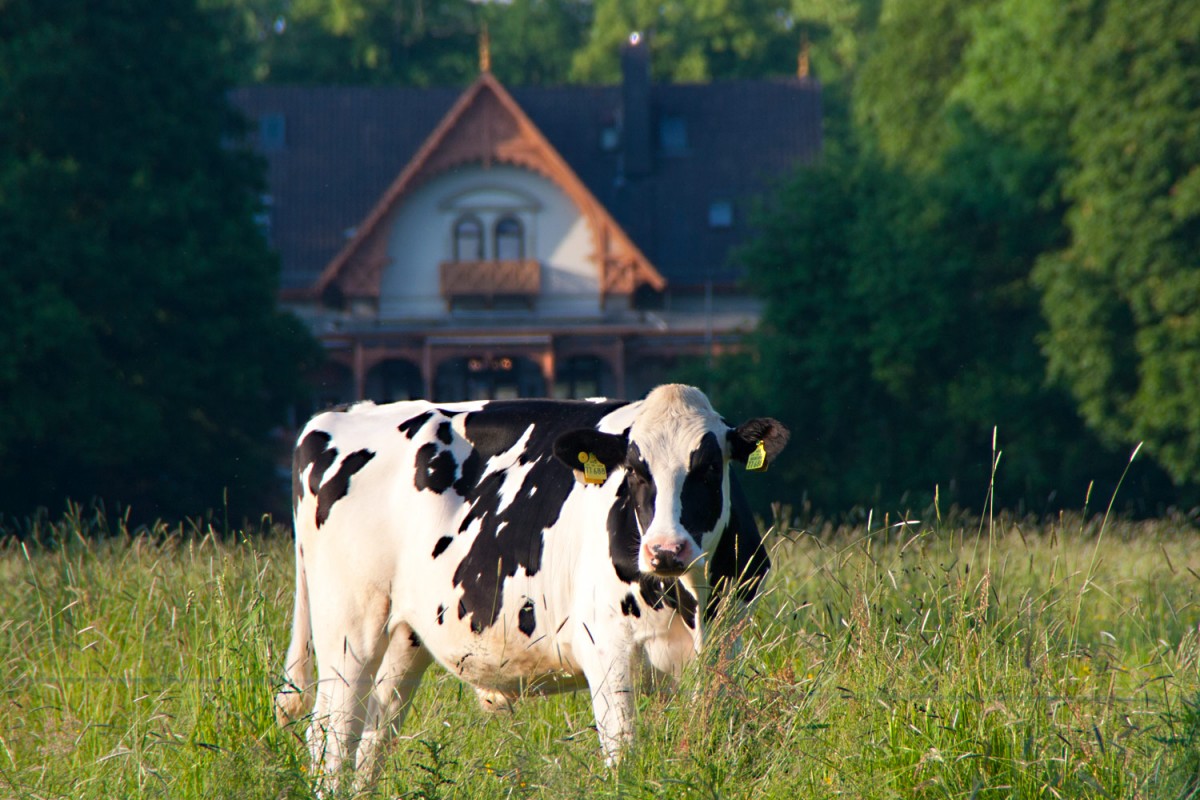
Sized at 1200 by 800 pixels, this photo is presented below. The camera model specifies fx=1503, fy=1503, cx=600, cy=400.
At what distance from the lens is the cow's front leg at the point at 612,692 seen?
14.6 ft

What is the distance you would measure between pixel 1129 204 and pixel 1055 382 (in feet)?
10.1

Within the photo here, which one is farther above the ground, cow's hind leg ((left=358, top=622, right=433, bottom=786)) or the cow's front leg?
the cow's front leg

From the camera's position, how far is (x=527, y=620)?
4965 mm

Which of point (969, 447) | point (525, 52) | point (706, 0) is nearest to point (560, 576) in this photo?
point (969, 447)

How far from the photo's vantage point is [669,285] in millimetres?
35656

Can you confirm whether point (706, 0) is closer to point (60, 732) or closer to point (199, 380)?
point (199, 380)

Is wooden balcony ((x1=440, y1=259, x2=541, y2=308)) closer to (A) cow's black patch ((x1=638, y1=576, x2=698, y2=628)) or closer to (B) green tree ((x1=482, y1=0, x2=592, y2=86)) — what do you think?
(B) green tree ((x1=482, y1=0, x2=592, y2=86))

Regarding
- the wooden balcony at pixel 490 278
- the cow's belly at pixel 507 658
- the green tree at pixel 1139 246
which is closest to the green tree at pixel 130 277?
the wooden balcony at pixel 490 278

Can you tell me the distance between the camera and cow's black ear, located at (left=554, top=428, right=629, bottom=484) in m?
4.78

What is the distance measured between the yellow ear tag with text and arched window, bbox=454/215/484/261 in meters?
30.9

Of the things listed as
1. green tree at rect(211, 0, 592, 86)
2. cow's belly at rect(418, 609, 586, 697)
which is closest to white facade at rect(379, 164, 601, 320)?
green tree at rect(211, 0, 592, 86)

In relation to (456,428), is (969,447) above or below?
below

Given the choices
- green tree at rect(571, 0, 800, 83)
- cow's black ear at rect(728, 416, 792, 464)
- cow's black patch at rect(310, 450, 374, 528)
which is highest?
green tree at rect(571, 0, 800, 83)

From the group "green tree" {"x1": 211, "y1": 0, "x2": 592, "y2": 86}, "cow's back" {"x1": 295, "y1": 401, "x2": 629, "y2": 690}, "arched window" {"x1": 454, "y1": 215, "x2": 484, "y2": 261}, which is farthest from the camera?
"green tree" {"x1": 211, "y1": 0, "x2": 592, "y2": 86}
